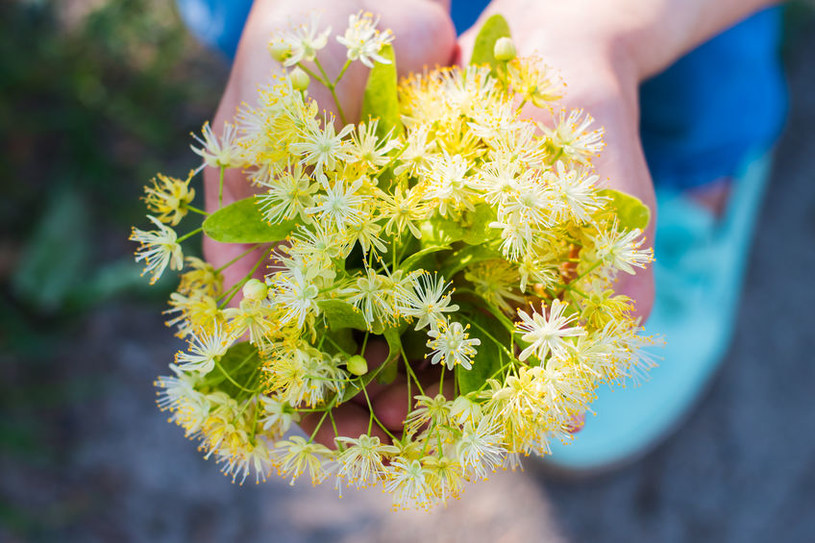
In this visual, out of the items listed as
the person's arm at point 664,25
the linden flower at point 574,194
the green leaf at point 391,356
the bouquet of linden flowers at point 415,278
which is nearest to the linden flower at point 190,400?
the bouquet of linden flowers at point 415,278

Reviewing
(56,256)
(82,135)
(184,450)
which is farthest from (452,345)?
(82,135)

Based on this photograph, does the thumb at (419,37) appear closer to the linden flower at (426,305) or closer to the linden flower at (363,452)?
the linden flower at (426,305)

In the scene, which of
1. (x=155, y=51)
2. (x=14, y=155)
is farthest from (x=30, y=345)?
(x=155, y=51)

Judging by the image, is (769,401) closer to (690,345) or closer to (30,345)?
(690,345)

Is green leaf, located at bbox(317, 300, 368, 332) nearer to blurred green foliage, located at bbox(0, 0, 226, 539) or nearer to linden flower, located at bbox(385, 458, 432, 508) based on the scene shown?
linden flower, located at bbox(385, 458, 432, 508)

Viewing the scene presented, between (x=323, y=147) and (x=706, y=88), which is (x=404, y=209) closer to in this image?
(x=323, y=147)
